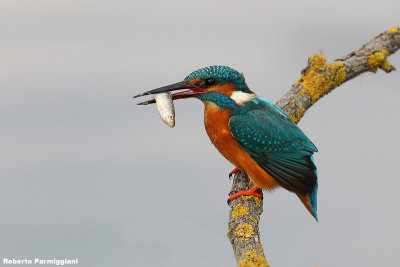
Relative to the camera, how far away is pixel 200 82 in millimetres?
5176

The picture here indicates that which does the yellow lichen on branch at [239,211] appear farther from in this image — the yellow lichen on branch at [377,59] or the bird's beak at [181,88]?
the yellow lichen on branch at [377,59]

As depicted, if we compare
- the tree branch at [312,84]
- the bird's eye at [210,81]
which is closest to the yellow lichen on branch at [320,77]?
the tree branch at [312,84]

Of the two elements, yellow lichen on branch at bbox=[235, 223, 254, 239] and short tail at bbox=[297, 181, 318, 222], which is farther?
short tail at bbox=[297, 181, 318, 222]

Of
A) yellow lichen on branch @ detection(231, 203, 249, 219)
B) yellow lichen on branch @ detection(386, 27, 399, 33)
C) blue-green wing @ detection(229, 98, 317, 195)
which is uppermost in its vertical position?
yellow lichen on branch @ detection(386, 27, 399, 33)

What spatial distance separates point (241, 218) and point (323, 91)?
84.5 inches

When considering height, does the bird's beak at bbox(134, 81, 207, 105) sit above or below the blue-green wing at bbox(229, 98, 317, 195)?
above

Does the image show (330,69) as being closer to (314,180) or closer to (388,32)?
(388,32)

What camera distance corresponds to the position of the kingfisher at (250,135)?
520 cm

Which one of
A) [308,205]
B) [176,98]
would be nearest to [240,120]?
[176,98]

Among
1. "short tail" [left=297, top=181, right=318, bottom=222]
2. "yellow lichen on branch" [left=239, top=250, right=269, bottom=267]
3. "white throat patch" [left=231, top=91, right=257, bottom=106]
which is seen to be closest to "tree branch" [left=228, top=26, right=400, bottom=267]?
"yellow lichen on branch" [left=239, top=250, right=269, bottom=267]

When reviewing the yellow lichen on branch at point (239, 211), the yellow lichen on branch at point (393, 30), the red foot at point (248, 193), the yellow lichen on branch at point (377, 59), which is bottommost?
the yellow lichen on branch at point (239, 211)

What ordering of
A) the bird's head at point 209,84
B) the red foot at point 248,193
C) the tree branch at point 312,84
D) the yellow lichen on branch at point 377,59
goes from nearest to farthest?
the tree branch at point 312,84
the bird's head at point 209,84
the red foot at point 248,193
the yellow lichen on branch at point 377,59

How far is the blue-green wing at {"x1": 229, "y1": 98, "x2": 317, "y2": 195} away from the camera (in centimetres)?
521

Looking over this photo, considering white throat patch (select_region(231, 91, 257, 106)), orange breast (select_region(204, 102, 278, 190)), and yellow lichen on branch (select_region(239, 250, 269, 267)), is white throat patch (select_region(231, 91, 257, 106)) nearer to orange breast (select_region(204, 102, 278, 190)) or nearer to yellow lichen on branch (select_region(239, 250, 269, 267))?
orange breast (select_region(204, 102, 278, 190))
